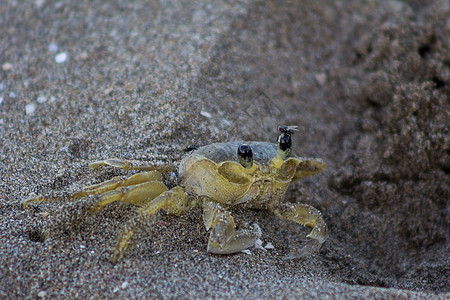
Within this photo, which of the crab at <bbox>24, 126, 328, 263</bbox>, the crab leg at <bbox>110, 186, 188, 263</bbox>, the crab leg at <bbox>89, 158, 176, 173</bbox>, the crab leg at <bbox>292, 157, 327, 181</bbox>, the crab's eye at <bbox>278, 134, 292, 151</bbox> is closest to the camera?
the crab leg at <bbox>110, 186, 188, 263</bbox>

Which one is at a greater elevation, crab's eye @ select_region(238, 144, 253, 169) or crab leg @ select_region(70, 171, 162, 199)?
crab's eye @ select_region(238, 144, 253, 169)

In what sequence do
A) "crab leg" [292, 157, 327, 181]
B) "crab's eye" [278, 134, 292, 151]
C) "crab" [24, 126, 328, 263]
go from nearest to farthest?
"crab" [24, 126, 328, 263]
"crab's eye" [278, 134, 292, 151]
"crab leg" [292, 157, 327, 181]

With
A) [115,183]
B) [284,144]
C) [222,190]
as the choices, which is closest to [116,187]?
[115,183]

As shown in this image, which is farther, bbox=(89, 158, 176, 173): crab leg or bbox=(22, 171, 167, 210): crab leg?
bbox=(89, 158, 176, 173): crab leg

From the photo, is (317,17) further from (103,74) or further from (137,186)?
(137,186)

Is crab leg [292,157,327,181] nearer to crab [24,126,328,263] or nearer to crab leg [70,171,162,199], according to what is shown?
crab [24,126,328,263]

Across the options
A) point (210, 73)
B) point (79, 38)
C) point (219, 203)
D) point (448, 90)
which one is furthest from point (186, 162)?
point (448, 90)

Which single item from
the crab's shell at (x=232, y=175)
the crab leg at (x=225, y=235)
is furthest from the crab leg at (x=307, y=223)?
the crab leg at (x=225, y=235)

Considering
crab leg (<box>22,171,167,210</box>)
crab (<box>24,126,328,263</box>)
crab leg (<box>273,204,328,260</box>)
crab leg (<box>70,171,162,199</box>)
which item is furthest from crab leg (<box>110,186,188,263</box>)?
crab leg (<box>273,204,328,260</box>)

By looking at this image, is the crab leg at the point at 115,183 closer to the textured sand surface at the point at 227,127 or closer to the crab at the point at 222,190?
the crab at the point at 222,190
